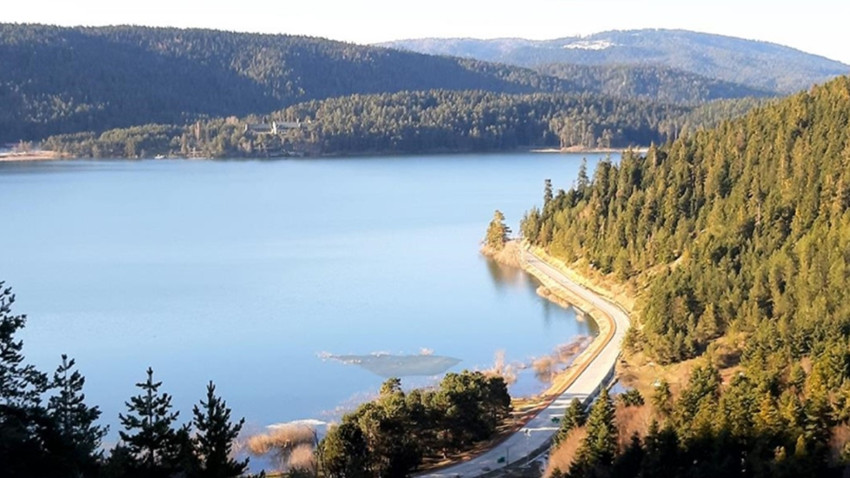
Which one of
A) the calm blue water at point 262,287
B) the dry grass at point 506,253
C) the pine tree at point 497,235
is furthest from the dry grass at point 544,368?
the pine tree at point 497,235

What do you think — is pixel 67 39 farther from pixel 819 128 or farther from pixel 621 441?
pixel 621 441

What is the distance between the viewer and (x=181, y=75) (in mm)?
142375

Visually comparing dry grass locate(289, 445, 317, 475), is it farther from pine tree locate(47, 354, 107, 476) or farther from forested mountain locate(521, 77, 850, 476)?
pine tree locate(47, 354, 107, 476)

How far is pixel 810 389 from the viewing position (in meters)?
18.0

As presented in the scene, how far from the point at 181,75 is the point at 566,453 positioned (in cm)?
13269

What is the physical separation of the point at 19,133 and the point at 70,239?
69051 millimetres

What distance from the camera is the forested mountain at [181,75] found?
117438 millimetres

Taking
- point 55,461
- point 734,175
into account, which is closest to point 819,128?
point 734,175

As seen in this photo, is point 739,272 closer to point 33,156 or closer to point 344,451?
point 344,451

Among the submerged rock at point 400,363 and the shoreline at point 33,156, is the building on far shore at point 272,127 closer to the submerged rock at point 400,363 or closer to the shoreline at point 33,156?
the shoreline at point 33,156

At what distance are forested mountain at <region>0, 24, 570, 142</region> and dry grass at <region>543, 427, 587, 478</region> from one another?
Answer: 103810 millimetres

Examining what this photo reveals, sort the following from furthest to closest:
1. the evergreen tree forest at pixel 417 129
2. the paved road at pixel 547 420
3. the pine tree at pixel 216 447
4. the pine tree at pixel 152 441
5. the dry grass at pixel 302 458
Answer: the evergreen tree forest at pixel 417 129
the paved road at pixel 547 420
the dry grass at pixel 302 458
the pine tree at pixel 152 441
the pine tree at pixel 216 447

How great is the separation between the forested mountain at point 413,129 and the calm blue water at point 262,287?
32076mm

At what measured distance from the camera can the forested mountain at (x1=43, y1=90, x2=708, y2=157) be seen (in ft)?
345
